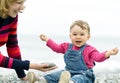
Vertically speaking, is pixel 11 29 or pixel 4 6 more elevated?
pixel 4 6

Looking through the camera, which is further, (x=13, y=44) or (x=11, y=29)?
(x=13, y=44)

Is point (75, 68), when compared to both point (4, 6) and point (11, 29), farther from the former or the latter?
point (4, 6)

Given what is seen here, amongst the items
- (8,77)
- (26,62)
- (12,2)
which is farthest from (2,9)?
(8,77)

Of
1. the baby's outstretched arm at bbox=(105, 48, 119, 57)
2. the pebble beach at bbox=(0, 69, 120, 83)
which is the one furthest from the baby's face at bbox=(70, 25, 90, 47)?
the pebble beach at bbox=(0, 69, 120, 83)

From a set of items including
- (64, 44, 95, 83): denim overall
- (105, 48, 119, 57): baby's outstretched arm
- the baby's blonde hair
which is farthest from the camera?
(64, 44, 95, 83): denim overall

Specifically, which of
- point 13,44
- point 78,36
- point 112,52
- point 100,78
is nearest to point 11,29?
point 13,44

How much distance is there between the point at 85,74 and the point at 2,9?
960mm

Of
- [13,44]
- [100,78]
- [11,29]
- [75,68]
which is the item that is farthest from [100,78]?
[11,29]

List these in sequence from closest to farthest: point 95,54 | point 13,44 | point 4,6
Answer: point 4,6
point 95,54
point 13,44

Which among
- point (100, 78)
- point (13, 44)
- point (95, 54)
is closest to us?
point (95, 54)

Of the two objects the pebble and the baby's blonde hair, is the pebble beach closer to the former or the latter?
the pebble

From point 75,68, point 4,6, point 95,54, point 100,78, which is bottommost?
point 100,78

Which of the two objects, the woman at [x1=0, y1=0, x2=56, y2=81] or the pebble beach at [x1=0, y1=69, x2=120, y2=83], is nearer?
the woman at [x1=0, y1=0, x2=56, y2=81]

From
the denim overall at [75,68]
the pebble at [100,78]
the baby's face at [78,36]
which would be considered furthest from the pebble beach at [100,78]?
the baby's face at [78,36]
